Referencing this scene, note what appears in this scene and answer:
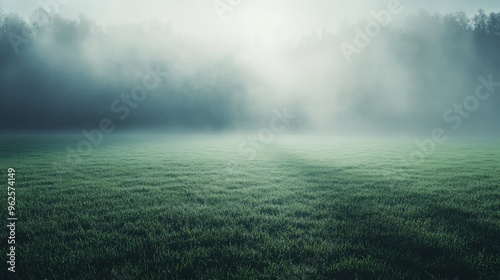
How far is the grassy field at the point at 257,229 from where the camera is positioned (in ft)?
10.7

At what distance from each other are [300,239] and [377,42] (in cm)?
6181

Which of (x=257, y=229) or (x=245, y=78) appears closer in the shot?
(x=257, y=229)

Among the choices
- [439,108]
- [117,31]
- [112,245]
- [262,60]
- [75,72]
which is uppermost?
[117,31]

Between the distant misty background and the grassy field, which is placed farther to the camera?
the distant misty background

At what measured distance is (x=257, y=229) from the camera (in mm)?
4449

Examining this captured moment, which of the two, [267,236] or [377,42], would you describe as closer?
[267,236]

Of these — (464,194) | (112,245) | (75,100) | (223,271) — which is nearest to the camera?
(223,271)

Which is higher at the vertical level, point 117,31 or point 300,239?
point 117,31

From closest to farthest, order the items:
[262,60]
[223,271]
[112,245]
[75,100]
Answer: [223,271]
[112,245]
[75,100]
[262,60]

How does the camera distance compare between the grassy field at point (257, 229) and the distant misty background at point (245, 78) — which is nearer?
the grassy field at point (257, 229)

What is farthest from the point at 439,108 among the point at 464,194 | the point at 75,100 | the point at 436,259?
the point at 75,100

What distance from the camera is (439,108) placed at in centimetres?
5353

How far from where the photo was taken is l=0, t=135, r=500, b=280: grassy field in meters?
3.26

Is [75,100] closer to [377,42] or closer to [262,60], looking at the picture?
[262,60]
